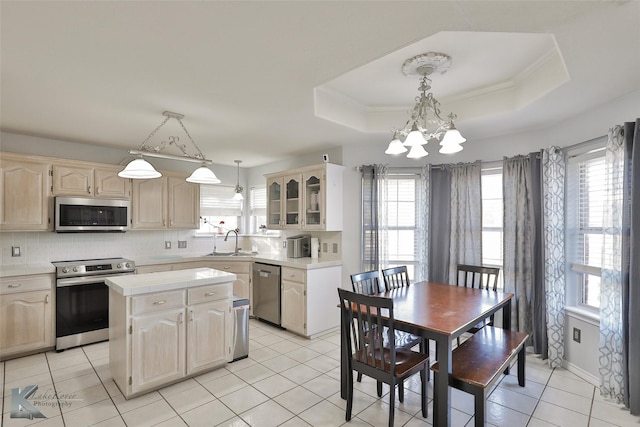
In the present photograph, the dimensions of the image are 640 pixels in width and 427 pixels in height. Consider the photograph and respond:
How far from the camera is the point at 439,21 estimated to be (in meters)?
1.64

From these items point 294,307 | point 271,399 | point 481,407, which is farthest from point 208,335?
point 481,407

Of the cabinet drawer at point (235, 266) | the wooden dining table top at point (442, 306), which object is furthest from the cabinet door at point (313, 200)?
the wooden dining table top at point (442, 306)

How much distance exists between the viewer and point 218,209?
5.59 m

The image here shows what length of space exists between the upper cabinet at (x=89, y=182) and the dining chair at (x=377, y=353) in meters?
3.53

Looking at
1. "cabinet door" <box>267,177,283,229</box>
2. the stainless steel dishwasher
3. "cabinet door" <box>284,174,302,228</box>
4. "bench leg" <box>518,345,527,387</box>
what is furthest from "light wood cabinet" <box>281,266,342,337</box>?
"bench leg" <box>518,345,527,387</box>

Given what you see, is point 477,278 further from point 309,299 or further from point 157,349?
point 157,349

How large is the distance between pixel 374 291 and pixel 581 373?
1993mm

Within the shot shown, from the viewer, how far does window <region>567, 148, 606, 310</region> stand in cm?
285

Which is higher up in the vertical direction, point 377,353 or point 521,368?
point 377,353

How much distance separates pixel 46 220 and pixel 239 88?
3009 millimetres

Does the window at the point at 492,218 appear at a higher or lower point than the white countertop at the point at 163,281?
higher

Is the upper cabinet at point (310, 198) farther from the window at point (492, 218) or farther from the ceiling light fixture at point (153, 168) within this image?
the window at point (492, 218)

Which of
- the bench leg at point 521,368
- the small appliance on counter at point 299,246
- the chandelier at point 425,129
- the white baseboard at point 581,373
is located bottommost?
the white baseboard at point 581,373

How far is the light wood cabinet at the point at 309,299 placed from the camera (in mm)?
3842
